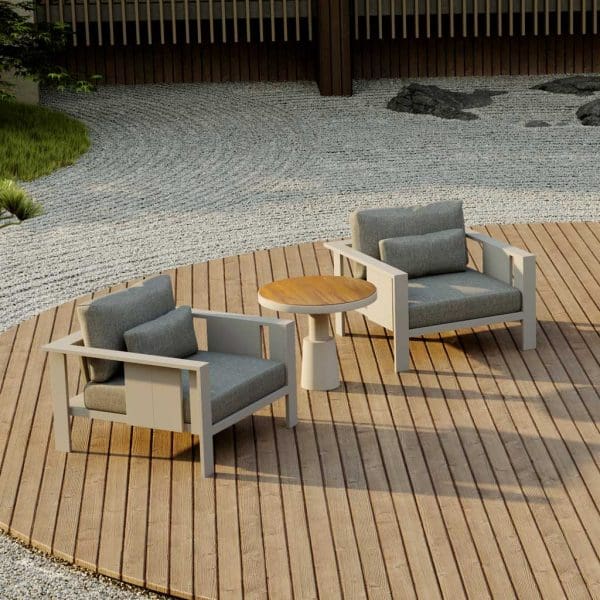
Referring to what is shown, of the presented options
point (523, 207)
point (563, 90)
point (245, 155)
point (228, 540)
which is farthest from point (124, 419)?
point (563, 90)

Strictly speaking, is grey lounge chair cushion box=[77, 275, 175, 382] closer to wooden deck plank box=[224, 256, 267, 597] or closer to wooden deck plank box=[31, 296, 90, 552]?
wooden deck plank box=[31, 296, 90, 552]

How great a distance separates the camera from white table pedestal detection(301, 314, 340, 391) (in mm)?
6664

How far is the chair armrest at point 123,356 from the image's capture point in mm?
5602

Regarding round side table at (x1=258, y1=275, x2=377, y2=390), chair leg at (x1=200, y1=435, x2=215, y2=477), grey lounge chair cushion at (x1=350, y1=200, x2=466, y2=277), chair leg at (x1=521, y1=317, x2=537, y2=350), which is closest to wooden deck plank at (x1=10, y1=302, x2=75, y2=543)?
chair leg at (x1=200, y1=435, x2=215, y2=477)

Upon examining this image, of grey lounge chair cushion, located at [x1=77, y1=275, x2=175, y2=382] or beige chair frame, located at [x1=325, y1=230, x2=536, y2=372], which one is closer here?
grey lounge chair cushion, located at [x1=77, y1=275, x2=175, y2=382]

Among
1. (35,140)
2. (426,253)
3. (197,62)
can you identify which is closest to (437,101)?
(197,62)

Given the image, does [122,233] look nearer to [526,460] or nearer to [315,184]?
[315,184]

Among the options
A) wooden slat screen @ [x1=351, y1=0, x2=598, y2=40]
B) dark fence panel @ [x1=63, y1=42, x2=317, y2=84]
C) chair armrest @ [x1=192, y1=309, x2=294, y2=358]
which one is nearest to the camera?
chair armrest @ [x1=192, y1=309, x2=294, y2=358]

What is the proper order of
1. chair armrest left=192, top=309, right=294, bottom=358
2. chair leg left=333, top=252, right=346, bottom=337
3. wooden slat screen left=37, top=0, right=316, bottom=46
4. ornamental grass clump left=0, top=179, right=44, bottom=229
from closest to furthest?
ornamental grass clump left=0, top=179, right=44, bottom=229, chair armrest left=192, top=309, right=294, bottom=358, chair leg left=333, top=252, right=346, bottom=337, wooden slat screen left=37, top=0, right=316, bottom=46

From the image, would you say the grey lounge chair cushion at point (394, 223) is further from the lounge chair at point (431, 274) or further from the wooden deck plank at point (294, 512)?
the wooden deck plank at point (294, 512)

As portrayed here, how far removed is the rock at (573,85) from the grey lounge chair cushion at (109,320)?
977cm

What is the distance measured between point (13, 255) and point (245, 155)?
364 centimetres

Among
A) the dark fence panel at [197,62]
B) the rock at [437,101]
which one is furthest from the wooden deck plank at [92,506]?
the dark fence panel at [197,62]

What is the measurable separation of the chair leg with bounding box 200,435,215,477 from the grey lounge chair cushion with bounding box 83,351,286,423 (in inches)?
4.4
